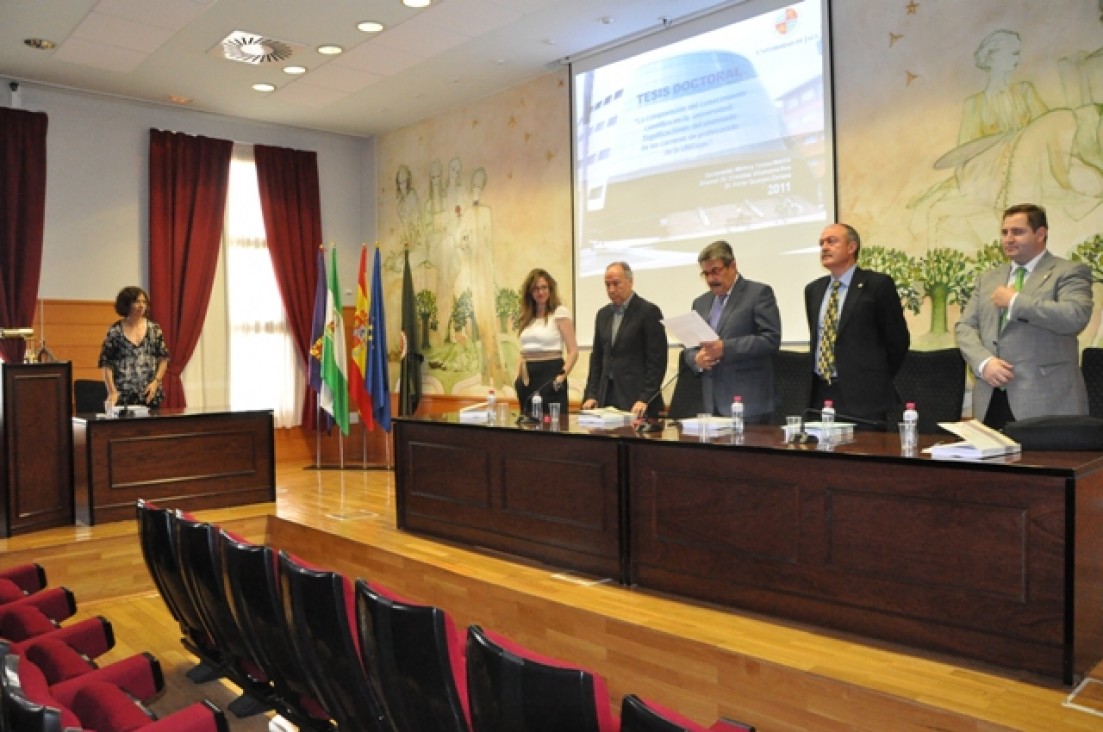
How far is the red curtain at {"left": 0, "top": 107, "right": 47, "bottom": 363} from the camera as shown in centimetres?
716

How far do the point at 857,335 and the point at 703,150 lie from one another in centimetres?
299

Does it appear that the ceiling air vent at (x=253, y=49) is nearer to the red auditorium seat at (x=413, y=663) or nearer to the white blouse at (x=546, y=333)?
the white blouse at (x=546, y=333)

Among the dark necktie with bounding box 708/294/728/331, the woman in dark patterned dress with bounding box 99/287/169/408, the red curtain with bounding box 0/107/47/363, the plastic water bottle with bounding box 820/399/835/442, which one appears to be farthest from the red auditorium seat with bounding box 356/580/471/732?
the red curtain with bounding box 0/107/47/363

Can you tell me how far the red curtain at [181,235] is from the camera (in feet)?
26.2

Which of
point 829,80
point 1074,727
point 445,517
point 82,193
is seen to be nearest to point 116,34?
point 82,193

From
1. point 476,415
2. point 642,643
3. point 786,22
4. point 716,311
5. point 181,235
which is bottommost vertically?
point 642,643

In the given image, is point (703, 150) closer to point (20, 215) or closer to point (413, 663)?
point (413, 663)

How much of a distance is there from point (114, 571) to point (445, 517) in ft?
6.78

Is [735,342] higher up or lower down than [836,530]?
higher up

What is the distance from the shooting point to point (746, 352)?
3889 mm

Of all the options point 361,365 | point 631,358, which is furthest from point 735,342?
point 361,365

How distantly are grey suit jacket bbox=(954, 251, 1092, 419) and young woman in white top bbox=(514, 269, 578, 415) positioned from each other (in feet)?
7.49

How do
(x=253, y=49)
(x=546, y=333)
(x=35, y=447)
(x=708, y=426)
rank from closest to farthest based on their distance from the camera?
(x=708, y=426), (x=546, y=333), (x=35, y=447), (x=253, y=49)

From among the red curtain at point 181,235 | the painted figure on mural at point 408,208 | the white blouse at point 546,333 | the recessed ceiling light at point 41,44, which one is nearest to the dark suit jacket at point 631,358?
the white blouse at point 546,333
